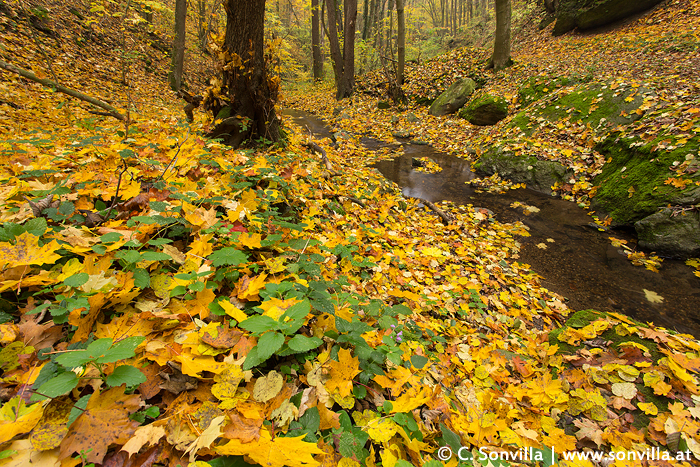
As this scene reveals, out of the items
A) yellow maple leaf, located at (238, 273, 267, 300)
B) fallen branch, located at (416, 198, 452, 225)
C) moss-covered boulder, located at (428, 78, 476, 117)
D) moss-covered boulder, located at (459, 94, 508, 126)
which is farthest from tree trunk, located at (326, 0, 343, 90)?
yellow maple leaf, located at (238, 273, 267, 300)

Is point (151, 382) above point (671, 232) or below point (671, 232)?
below

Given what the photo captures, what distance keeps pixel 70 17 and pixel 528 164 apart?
14488 mm

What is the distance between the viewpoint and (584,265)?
13.1 ft

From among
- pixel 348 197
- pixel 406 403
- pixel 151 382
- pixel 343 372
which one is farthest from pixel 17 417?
pixel 348 197

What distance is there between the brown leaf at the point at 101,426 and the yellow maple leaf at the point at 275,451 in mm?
311

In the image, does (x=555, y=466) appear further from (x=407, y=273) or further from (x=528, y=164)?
(x=528, y=164)

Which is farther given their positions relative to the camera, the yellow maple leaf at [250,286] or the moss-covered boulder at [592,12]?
the moss-covered boulder at [592,12]

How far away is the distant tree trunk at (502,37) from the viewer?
9.52m

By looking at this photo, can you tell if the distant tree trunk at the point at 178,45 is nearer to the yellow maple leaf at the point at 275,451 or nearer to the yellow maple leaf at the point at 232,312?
the yellow maple leaf at the point at 232,312

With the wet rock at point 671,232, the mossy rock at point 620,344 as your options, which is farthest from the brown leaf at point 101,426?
the wet rock at point 671,232

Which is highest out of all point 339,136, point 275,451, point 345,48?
point 345,48

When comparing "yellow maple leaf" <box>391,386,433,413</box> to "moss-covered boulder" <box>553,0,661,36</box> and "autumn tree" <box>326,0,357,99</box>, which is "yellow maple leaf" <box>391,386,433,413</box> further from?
"moss-covered boulder" <box>553,0,661,36</box>

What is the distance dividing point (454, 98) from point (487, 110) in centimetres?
187

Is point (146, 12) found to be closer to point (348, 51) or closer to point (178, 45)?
point (178, 45)
